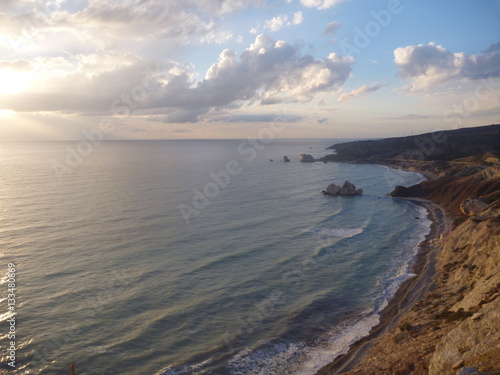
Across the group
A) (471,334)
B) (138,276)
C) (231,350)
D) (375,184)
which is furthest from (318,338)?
(375,184)

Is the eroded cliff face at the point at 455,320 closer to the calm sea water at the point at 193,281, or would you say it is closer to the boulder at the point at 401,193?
the calm sea water at the point at 193,281


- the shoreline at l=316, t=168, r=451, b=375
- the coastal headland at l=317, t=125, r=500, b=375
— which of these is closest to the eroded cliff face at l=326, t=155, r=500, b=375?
the coastal headland at l=317, t=125, r=500, b=375

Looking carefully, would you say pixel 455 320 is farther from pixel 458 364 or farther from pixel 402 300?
pixel 458 364

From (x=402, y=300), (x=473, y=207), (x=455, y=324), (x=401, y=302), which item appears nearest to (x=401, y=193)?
(x=473, y=207)

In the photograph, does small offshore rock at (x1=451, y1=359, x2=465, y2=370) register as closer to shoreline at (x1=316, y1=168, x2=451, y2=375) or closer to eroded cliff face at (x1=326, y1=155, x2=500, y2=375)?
eroded cliff face at (x1=326, y1=155, x2=500, y2=375)

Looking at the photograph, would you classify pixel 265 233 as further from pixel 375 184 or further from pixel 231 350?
pixel 375 184
